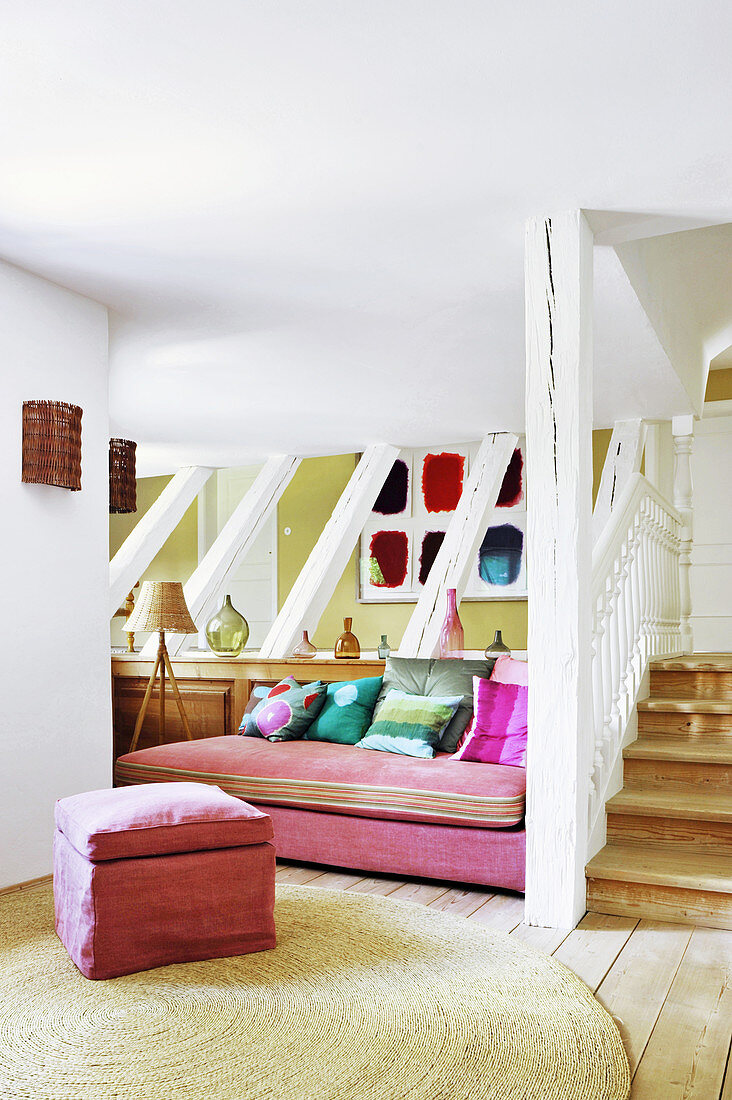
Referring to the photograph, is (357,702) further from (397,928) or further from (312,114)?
(312,114)

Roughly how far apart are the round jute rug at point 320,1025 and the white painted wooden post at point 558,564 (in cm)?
36

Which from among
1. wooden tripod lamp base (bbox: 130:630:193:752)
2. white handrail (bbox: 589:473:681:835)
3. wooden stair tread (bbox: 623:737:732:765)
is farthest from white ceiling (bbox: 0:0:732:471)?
wooden tripod lamp base (bbox: 130:630:193:752)

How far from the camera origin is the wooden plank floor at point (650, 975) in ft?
6.85

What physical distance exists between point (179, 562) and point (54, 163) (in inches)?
250

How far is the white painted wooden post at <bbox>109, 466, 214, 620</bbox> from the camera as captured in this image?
6293 millimetres

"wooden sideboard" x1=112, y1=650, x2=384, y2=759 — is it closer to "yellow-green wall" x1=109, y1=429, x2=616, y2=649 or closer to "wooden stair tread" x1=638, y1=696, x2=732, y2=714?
"yellow-green wall" x1=109, y1=429, x2=616, y2=649

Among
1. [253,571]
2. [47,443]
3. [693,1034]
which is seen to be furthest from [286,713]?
[253,571]

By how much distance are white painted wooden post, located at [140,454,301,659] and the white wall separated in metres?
2.65

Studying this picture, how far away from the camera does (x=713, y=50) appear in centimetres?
229

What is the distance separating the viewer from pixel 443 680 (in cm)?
467

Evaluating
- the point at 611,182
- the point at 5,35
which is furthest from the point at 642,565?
the point at 5,35

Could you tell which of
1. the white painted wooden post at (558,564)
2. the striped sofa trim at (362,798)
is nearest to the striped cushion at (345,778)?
the striped sofa trim at (362,798)

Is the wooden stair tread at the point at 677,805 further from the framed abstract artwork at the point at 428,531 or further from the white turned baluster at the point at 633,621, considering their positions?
the framed abstract artwork at the point at 428,531

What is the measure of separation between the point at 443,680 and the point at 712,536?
323 cm
